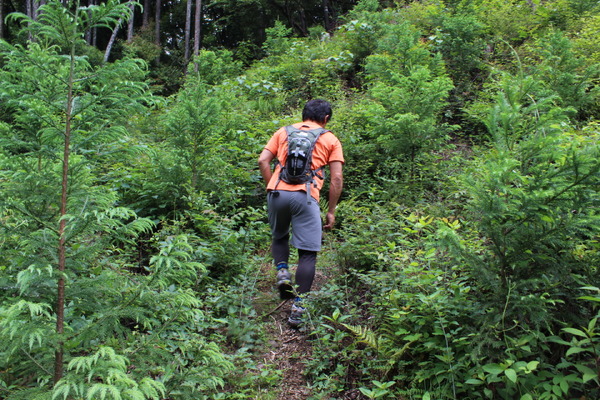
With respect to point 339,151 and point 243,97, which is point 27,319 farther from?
point 243,97

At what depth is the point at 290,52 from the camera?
12.7 metres

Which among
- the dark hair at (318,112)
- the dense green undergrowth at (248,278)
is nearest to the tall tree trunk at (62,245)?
the dense green undergrowth at (248,278)

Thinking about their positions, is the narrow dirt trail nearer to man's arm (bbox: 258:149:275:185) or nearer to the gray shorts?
the gray shorts

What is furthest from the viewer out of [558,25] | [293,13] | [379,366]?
[293,13]

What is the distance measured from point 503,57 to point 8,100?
10133 millimetres

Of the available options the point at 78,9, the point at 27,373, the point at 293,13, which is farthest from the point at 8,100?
the point at 293,13

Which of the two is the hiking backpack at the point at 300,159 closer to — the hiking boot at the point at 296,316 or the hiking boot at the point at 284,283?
the hiking boot at the point at 284,283

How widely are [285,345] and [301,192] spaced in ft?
5.27

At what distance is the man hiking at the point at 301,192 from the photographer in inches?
163

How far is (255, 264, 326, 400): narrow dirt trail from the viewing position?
3371mm

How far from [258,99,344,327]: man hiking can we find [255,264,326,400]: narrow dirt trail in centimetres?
17

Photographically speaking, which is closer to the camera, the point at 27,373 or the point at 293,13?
the point at 27,373

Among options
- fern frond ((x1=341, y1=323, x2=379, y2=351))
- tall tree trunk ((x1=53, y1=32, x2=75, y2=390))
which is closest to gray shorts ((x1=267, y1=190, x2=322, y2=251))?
fern frond ((x1=341, y1=323, x2=379, y2=351))

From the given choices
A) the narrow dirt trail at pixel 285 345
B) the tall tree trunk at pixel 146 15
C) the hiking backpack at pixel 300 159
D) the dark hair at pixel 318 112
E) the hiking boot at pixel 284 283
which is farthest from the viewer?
the tall tree trunk at pixel 146 15
